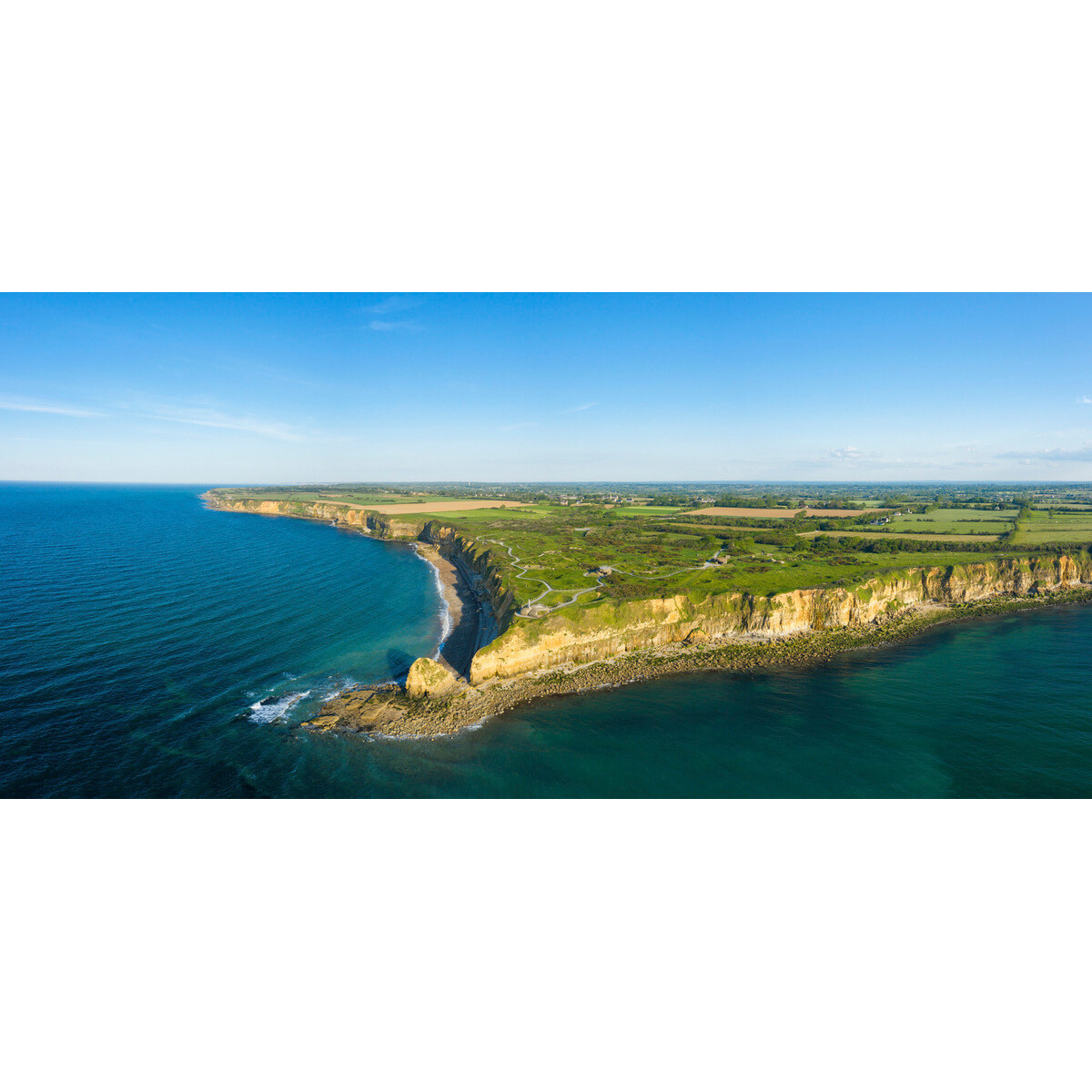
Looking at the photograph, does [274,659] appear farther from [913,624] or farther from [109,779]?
[913,624]

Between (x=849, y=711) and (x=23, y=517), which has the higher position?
(x=23, y=517)

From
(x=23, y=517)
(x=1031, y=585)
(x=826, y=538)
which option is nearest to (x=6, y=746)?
(x=826, y=538)

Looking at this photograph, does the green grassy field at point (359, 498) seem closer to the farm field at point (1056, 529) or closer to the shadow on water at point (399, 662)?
the shadow on water at point (399, 662)

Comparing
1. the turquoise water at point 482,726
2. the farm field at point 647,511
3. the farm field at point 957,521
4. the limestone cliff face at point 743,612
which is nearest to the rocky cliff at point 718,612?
the limestone cliff face at point 743,612

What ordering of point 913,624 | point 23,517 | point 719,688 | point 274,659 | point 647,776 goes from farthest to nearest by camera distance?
point 23,517, point 913,624, point 274,659, point 719,688, point 647,776

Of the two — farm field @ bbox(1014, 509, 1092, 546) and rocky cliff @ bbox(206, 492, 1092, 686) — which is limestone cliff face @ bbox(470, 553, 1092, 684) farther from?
farm field @ bbox(1014, 509, 1092, 546)

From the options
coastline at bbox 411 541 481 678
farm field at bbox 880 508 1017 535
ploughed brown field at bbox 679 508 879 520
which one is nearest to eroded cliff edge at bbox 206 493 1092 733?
coastline at bbox 411 541 481 678

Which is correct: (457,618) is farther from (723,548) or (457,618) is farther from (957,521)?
(957,521)
